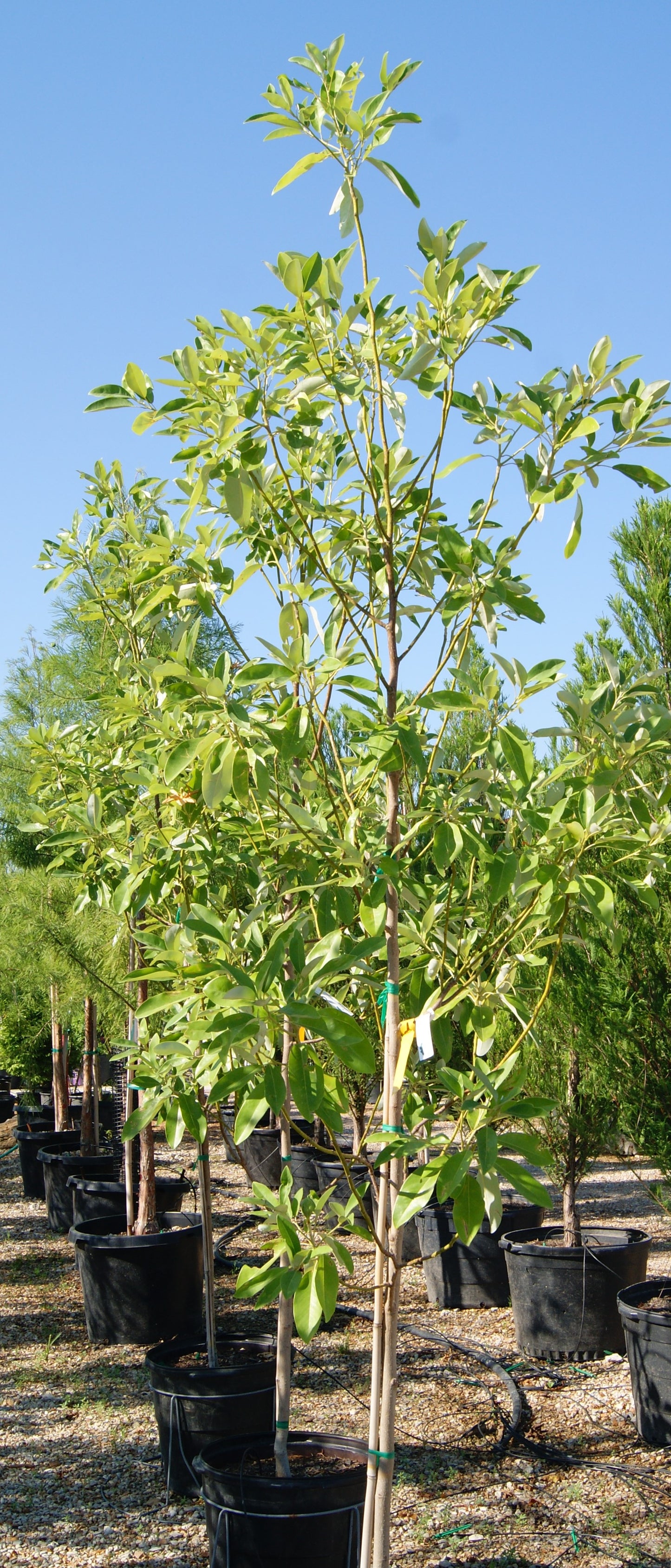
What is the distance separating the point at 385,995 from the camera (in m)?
1.73

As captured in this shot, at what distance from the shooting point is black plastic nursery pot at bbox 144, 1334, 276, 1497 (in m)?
2.89

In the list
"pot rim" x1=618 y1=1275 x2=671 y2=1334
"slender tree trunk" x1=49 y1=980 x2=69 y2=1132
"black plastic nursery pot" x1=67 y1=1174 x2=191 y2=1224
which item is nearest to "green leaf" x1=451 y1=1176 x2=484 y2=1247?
"pot rim" x1=618 y1=1275 x2=671 y2=1334

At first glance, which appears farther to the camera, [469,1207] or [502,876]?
[502,876]

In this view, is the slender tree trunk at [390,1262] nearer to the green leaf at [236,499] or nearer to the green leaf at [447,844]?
the green leaf at [447,844]

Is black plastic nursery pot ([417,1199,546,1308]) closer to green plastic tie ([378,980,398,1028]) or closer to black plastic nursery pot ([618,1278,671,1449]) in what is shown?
black plastic nursery pot ([618,1278,671,1449])

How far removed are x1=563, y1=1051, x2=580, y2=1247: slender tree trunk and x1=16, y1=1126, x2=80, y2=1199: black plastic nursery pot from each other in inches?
157

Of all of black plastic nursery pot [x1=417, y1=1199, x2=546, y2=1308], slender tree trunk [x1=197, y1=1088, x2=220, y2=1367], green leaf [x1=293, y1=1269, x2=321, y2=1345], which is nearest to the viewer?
green leaf [x1=293, y1=1269, x2=321, y2=1345]

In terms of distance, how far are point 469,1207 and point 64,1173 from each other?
5.66m

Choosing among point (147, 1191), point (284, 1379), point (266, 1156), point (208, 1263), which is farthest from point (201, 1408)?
point (266, 1156)

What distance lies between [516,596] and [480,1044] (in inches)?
24.6

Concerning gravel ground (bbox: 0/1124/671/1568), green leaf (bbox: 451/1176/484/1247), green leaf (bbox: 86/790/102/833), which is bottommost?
gravel ground (bbox: 0/1124/671/1568)

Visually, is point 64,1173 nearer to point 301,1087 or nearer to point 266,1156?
point 266,1156

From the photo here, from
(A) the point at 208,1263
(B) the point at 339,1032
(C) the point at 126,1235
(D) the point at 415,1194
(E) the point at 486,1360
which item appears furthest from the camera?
(C) the point at 126,1235

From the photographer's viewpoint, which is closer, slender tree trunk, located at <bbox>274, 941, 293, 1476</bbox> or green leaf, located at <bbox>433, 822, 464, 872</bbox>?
green leaf, located at <bbox>433, 822, 464, 872</bbox>
